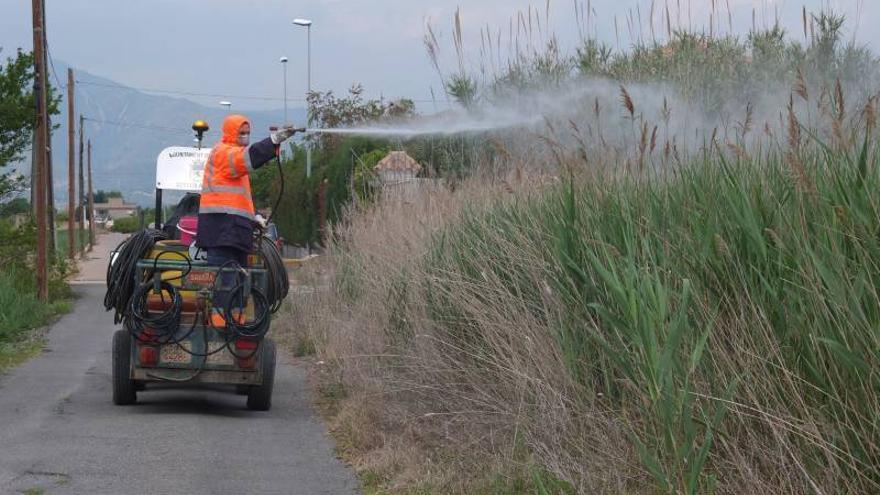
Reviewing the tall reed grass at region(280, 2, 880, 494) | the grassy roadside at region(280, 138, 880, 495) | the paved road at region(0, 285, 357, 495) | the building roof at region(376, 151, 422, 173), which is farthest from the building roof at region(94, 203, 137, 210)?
the grassy roadside at region(280, 138, 880, 495)

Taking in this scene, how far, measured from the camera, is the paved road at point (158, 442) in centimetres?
816

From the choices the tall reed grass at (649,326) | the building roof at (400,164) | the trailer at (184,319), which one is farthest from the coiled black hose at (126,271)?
the building roof at (400,164)

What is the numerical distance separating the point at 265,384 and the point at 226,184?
173cm

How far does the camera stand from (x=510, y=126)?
40.7ft

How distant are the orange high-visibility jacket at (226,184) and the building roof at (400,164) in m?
3.94

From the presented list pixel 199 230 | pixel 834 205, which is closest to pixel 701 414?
pixel 834 205

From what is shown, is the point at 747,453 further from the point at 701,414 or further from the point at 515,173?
the point at 515,173

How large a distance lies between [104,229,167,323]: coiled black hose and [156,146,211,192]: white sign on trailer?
249cm

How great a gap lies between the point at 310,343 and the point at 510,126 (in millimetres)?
5954

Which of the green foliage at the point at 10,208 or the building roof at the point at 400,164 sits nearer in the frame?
the building roof at the point at 400,164

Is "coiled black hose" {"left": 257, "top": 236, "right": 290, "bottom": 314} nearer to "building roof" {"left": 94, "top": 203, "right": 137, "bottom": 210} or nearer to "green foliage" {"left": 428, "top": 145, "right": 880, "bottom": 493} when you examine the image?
"green foliage" {"left": 428, "top": 145, "right": 880, "bottom": 493}

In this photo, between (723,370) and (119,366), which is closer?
(723,370)

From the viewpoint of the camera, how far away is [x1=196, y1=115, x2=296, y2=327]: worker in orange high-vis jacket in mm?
11188

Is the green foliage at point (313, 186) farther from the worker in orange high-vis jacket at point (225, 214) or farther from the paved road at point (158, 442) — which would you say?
the worker in orange high-vis jacket at point (225, 214)
